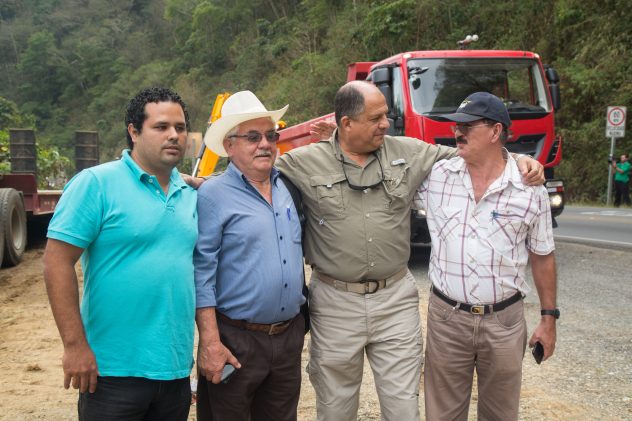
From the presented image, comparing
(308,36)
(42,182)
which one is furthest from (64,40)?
(42,182)

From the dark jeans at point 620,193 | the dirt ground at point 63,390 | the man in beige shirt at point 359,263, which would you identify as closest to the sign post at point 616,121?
the dark jeans at point 620,193

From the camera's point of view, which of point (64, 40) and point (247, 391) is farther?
point (64, 40)

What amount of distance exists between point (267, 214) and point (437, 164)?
3.23 ft

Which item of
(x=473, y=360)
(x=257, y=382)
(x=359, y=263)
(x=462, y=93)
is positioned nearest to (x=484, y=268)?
(x=473, y=360)

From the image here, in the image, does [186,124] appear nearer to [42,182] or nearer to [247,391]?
[247,391]

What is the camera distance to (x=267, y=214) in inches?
120

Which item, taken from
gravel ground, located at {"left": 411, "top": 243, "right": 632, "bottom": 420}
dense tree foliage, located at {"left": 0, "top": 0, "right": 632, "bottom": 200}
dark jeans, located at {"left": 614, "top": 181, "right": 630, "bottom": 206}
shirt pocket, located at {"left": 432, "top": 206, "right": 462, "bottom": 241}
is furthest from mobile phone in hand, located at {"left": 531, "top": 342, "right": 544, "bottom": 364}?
dense tree foliage, located at {"left": 0, "top": 0, "right": 632, "bottom": 200}

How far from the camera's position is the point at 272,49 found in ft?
135

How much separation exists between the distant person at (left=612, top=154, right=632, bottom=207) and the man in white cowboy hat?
17675mm

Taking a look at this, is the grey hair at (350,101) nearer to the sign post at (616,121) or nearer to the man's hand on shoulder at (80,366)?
the man's hand on shoulder at (80,366)

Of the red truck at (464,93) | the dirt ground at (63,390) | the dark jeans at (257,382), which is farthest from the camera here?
the red truck at (464,93)

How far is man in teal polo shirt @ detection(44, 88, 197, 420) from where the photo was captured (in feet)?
8.16

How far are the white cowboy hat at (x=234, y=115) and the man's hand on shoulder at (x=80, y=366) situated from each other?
1214mm

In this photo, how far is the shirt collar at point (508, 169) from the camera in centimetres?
313
